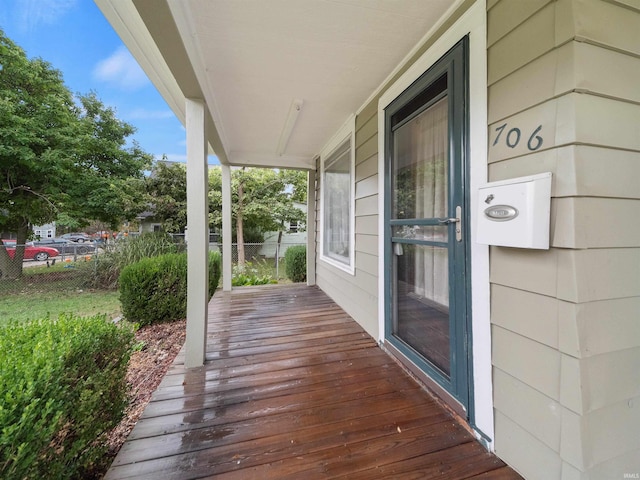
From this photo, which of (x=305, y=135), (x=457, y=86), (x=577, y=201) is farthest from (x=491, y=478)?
(x=305, y=135)

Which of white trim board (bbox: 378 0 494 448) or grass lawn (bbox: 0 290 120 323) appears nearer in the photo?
white trim board (bbox: 378 0 494 448)

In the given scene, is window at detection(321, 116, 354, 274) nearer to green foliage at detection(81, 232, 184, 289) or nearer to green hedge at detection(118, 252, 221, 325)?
green hedge at detection(118, 252, 221, 325)

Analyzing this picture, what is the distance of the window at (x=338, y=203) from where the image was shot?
3221 millimetres

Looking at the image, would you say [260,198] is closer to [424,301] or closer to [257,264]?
[257,264]

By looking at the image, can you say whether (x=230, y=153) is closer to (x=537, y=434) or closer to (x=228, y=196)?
(x=228, y=196)

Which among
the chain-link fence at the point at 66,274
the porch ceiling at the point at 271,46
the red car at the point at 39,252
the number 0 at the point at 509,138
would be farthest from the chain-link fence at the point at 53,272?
the number 0 at the point at 509,138

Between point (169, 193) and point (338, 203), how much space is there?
7832mm

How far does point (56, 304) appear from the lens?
470 cm

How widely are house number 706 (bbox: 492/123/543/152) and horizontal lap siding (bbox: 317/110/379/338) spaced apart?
129cm

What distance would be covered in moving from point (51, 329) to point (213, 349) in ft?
4.16

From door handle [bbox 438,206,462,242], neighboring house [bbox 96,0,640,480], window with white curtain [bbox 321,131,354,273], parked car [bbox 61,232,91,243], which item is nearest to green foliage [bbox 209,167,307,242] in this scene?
window with white curtain [bbox 321,131,354,273]

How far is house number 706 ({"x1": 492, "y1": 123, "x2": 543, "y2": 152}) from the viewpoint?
3.52ft

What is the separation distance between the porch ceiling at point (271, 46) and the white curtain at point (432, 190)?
1.83 ft

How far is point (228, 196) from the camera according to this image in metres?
4.50
